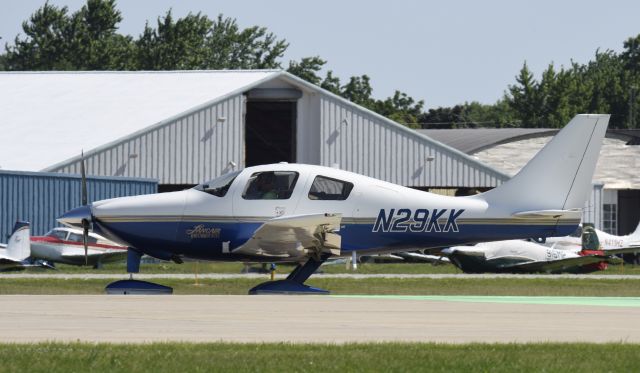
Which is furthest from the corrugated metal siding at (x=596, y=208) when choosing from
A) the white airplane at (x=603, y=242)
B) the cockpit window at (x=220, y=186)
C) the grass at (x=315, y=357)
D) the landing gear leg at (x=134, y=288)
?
the grass at (x=315, y=357)

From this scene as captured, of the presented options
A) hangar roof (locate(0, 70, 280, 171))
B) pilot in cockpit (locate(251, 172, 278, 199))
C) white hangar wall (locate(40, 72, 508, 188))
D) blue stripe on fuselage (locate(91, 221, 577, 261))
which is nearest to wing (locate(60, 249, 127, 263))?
white hangar wall (locate(40, 72, 508, 188))

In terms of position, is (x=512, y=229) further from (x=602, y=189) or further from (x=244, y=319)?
(x=602, y=189)

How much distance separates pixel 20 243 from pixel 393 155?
17991 mm

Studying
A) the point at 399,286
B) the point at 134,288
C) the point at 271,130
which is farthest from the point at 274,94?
the point at 134,288

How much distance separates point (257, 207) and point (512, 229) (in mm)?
4563

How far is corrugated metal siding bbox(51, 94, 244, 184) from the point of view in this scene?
4738cm

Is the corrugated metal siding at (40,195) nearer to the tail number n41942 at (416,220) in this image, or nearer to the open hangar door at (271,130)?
the open hangar door at (271,130)

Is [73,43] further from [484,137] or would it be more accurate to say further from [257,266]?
[257,266]

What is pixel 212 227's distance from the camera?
78.1 ft

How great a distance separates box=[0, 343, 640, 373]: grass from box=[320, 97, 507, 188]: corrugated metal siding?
37086 mm

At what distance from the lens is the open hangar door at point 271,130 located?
166ft

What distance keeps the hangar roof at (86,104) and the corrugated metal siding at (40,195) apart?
1.84 metres

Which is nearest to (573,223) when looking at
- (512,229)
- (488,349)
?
(512,229)

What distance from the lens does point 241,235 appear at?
2381 cm
